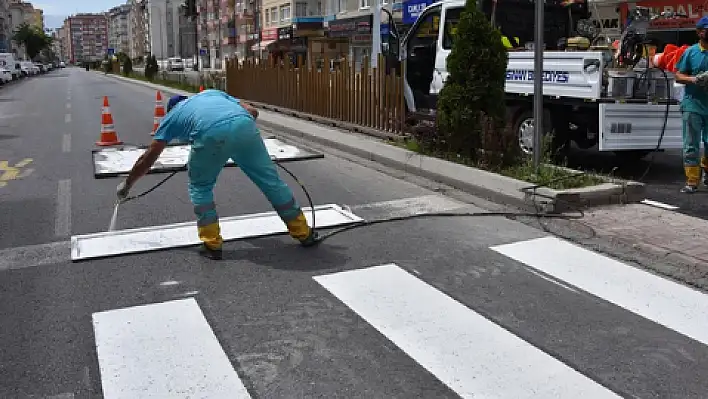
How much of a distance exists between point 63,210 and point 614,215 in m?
5.75

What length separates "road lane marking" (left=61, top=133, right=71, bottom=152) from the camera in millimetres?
12211

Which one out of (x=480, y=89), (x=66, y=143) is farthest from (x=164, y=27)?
(x=480, y=89)

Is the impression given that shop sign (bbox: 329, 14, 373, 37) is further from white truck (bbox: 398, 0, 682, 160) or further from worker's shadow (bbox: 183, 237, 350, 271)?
worker's shadow (bbox: 183, 237, 350, 271)

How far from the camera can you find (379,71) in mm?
12320

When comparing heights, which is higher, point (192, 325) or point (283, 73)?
point (283, 73)

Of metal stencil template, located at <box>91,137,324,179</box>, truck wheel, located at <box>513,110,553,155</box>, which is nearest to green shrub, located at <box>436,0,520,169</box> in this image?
truck wheel, located at <box>513,110,553,155</box>

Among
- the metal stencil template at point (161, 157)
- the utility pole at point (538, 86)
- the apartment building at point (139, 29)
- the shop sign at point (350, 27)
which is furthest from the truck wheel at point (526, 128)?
the apartment building at point (139, 29)

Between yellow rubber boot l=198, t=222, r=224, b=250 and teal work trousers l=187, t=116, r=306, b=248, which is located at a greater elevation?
teal work trousers l=187, t=116, r=306, b=248

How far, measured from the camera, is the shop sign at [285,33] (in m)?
58.4

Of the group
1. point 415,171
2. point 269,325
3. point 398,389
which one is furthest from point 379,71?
point 398,389

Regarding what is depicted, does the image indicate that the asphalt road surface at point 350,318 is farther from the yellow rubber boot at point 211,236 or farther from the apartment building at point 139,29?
the apartment building at point 139,29

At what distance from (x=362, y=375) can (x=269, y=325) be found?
866mm

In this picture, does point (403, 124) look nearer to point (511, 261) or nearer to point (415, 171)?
point (415, 171)

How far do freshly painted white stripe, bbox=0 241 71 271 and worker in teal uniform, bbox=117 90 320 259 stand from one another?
0.70 metres
